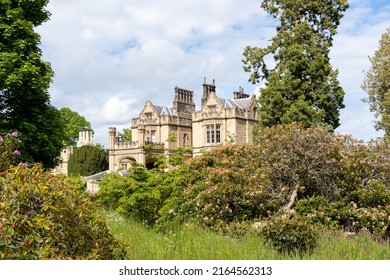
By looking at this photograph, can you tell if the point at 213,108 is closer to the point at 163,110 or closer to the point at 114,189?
the point at 163,110

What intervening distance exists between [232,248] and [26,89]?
14986 millimetres

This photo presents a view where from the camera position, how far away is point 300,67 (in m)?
30.3

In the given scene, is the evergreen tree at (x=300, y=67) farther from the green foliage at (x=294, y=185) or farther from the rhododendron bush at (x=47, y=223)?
the rhododendron bush at (x=47, y=223)

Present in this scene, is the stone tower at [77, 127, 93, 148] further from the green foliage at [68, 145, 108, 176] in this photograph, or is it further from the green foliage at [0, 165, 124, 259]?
the green foliage at [0, 165, 124, 259]

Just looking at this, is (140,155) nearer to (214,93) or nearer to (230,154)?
(214,93)

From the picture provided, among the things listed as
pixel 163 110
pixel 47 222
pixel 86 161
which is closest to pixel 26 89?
pixel 47 222

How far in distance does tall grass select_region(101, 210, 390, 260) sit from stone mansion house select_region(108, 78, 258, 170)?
3969 cm

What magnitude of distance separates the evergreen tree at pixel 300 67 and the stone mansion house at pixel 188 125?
18353mm

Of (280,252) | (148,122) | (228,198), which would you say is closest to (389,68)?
(228,198)

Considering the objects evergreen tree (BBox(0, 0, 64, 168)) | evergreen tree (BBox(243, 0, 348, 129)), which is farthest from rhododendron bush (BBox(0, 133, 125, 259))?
evergreen tree (BBox(243, 0, 348, 129))

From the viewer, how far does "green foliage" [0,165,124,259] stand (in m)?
5.21

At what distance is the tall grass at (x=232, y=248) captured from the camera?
7.38 m

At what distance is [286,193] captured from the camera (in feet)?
37.6
